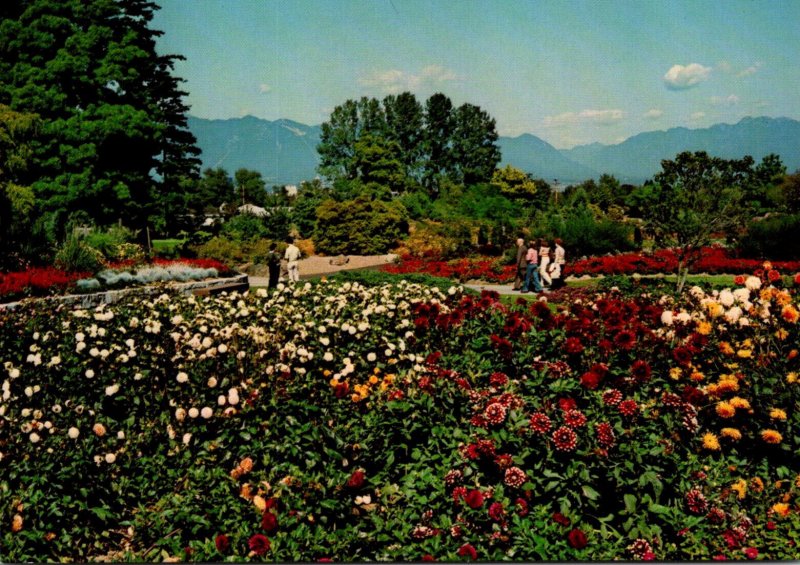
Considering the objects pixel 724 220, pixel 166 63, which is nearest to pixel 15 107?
pixel 166 63

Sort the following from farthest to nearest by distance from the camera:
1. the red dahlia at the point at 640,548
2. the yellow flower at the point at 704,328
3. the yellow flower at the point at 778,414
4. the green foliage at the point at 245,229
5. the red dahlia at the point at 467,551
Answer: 1. the green foliage at the point at 245,229
2. the yellow flower at the point at 704,328
3. the yellow flower at the point at 778,414
4. the red dahlia at the point at 640,548
5. the red dahlia at the point at 467,551

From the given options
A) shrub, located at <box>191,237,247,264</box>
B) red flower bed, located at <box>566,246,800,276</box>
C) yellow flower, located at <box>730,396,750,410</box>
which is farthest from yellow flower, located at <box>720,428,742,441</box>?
shrub, located at <box>191,237,247,264</box>

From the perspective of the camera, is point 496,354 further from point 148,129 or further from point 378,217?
point 378,217

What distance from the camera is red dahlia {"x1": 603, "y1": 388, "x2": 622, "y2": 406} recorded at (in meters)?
3.44

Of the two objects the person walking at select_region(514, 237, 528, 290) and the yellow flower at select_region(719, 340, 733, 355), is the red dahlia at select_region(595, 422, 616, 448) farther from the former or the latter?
the person walking at select_region(514, 237, 528, 290)

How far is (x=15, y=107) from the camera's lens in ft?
52.2

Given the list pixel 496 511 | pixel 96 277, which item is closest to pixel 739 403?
pixel 496 511

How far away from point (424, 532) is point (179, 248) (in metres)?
19.5

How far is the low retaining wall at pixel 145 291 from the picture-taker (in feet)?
24.7

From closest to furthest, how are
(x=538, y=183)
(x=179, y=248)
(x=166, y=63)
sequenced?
(x=166, y=63) → (x=179, y=248) → (x=538, y=183)

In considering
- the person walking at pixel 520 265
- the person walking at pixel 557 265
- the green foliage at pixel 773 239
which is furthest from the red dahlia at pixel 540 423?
the green foliage at pixel 773 239

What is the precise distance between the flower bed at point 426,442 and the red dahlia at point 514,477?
11mm

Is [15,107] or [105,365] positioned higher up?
[15,107]

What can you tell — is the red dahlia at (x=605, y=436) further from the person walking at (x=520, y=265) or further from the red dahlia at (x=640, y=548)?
the person walking at (x=520, y=265)
